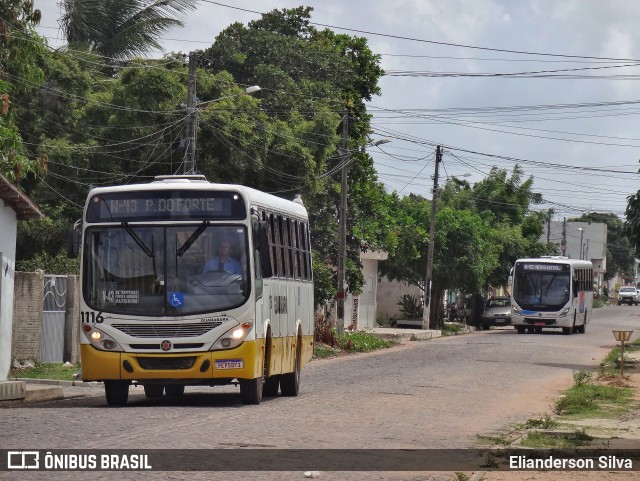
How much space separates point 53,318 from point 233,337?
1135 centimetres

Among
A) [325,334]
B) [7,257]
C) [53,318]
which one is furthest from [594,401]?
[325,334]

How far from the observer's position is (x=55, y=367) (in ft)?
88.5

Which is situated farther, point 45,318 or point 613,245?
point 613,245

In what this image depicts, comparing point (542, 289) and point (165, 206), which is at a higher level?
point (165, 206)

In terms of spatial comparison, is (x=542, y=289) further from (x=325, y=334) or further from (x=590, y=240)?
(x=590, y=240)

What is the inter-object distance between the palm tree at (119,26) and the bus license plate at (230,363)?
2970cm

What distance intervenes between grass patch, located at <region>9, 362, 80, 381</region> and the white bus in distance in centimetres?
3237

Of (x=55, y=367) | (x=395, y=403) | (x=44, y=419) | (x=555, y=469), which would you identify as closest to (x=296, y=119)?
(x=55, y=367)

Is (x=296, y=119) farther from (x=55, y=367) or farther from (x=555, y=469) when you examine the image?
(x=555, y=469)

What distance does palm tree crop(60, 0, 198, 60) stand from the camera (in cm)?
4559

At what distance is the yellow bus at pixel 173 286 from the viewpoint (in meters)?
17.6

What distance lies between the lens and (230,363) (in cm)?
1767

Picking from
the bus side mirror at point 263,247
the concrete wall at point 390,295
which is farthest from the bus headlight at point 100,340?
the concrete wall at point 390,295

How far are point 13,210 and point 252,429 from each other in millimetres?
10526
